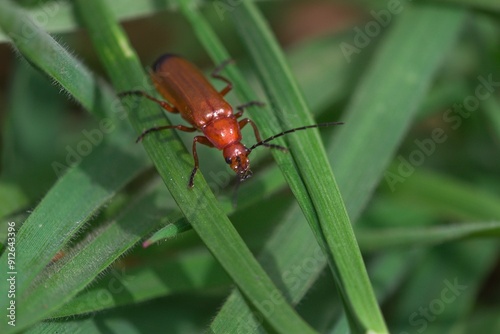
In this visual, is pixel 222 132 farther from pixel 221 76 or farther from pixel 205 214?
pixel 205 214

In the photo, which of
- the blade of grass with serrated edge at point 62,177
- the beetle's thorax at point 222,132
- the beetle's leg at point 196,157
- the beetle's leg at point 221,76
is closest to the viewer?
the blade of grass with serrated edge at point 62,177

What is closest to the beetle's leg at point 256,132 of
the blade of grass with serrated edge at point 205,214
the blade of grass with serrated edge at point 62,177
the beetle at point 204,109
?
the beetle at point 204,109

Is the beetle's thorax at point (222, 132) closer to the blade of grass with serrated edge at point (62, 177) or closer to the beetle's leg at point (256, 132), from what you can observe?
the beetle's leg at point (256, 132)

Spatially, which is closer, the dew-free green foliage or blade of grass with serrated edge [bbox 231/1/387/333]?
blade of grass with serrated edge [bbox 231/1/387/333]

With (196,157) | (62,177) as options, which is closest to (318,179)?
(196,157)

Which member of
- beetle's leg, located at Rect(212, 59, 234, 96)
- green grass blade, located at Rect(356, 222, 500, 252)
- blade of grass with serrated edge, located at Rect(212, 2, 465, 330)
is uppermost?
beetle's leg, located at Rect(212, 59, 234, 96)

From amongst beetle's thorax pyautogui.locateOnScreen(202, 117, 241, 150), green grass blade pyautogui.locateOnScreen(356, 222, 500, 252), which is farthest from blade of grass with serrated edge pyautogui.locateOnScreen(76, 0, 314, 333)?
green grass blade pyautogui.locateOnScreen(356, 222, 500, 252)

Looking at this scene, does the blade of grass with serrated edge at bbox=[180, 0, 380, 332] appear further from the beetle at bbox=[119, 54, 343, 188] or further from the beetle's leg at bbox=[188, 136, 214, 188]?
the beetle's leg at bbox=[188, 136, 214, 188]
